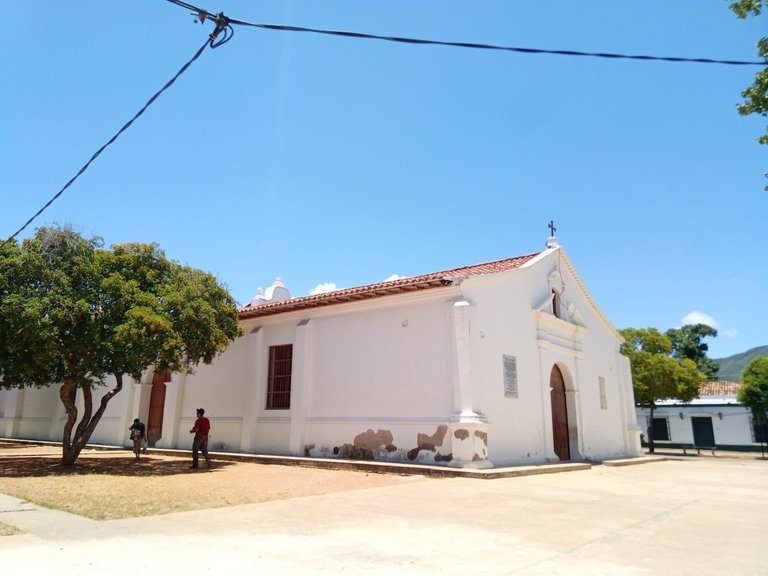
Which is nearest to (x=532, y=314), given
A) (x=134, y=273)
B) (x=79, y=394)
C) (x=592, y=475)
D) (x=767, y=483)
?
(x=592, y=475)

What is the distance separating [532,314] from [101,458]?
1277 centimetres

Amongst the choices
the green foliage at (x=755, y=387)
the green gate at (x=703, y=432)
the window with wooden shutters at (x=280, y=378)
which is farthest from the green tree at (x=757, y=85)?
the green gate at (x=703, y=432)

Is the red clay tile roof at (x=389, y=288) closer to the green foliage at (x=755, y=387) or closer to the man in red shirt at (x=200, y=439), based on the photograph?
the man in red shirt at (x=200, y=439)

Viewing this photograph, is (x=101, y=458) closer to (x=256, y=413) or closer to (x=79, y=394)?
(x=256, y=413)

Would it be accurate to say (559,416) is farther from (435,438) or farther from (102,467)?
(102,467)

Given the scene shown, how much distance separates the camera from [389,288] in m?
13.9

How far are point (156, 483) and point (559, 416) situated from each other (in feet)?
37.4

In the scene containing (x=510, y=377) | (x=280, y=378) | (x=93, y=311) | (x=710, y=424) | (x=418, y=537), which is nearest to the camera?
(x=418, y=537)

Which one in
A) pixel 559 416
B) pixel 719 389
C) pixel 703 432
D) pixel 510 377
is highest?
pixel 719 389

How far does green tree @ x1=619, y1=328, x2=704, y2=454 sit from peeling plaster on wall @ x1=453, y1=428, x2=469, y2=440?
1817cm

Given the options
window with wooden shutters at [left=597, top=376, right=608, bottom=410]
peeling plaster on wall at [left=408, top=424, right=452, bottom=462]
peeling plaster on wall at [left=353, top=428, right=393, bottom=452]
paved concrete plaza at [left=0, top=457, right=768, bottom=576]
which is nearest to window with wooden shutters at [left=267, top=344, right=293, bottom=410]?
peeling plaster on wall at [left=353, top=428, right=393, bottom=452]

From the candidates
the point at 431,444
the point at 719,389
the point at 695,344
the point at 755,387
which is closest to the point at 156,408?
the point at 431,444

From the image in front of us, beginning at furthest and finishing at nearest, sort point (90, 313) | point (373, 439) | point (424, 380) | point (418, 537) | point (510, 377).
Result: point (510, 377) < point (373, 439) < point (424, 380) < point (90, 313) < point (418, 537)

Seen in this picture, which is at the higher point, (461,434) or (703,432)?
(461,434)
